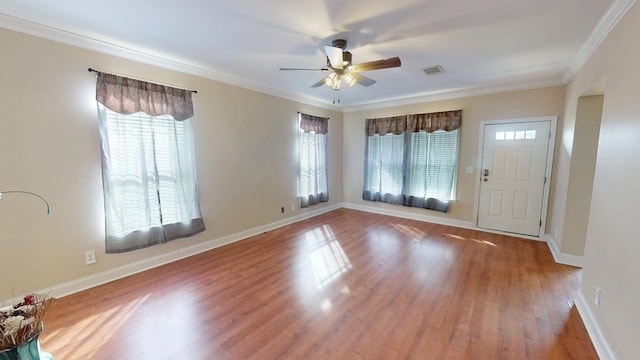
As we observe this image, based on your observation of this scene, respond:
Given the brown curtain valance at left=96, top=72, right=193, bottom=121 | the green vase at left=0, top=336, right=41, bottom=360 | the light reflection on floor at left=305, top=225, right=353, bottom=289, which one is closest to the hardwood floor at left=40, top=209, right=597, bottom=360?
the light reflection on floor at left=305, top=225, right=353, bottom=289

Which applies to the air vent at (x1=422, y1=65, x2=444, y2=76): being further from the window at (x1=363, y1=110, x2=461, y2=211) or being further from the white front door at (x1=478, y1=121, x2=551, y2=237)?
the white front door at (x1=478, y1=121, x2=551, y2=237)

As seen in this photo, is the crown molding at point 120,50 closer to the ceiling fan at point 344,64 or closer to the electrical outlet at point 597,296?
the ceiling fan at point 344,64

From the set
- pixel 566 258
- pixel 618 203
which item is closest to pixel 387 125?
pixel 566 258

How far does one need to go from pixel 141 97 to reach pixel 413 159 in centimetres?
460

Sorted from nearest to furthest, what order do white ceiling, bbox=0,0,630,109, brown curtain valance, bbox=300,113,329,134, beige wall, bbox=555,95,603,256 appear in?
white ceiling, bbox=0,0,630,109, beige wall, bbox=555,95,603,256, brown curtain valance, bbox=300,113,329,134

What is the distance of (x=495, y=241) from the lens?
13.3ft

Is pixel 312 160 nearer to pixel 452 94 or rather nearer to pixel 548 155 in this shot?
pixel 452 94

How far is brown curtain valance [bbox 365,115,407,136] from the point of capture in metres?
5.23

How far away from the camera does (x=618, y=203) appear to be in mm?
1759

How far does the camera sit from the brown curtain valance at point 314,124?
16.5 feet

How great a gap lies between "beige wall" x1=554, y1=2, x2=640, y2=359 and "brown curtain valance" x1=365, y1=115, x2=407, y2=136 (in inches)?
120

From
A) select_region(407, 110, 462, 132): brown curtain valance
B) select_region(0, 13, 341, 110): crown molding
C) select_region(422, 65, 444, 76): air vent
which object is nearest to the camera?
select_region(0, 13, 341, 110): crown molding

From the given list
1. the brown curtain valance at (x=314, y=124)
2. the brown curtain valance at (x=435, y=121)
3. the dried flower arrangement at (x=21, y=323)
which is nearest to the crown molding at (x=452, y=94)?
the brown curtain valance at (x=435, y=121)

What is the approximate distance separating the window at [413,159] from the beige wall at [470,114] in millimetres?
139
